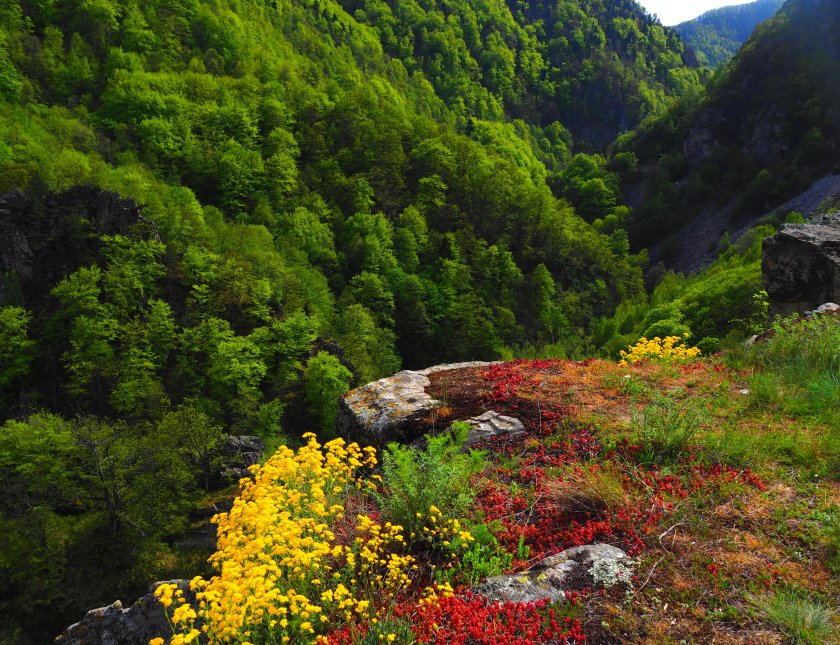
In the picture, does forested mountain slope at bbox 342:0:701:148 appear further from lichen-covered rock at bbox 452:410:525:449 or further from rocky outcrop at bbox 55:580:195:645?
rocky outcrop at bbox 55:580:195:645

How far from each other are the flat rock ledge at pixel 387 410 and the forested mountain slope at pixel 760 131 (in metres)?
80.4

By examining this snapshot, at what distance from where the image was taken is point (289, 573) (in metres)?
3.75

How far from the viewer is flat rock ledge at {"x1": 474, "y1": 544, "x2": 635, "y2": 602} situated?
3.73 metres

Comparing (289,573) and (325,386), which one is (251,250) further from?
(289,573)

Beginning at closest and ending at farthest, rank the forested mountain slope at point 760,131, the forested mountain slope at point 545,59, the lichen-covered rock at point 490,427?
1. the lichen-covered rock at point 490,427
2. the forested mountain slope at point 760,131
3. the forested mountain slope at point 545,59

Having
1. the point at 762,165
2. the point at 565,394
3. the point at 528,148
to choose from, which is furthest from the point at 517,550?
the point at 528,148

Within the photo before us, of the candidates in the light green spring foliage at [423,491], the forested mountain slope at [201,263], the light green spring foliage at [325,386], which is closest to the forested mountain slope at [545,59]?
the forested mountain slope at [201,263]

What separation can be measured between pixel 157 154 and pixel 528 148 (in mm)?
93229

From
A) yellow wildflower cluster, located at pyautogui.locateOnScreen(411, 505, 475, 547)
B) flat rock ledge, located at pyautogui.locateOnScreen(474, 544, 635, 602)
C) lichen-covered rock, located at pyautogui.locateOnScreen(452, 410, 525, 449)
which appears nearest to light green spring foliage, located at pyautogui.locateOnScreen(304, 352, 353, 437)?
lichen-covered rock, located at pyautogui.locateOnScreen(452, 410, 525, 449)

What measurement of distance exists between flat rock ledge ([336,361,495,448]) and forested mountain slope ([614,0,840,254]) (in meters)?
80.4

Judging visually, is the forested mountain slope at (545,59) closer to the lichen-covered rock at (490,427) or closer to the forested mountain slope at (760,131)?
the forested mountain slope at (760,131)

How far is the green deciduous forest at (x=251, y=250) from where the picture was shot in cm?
2712

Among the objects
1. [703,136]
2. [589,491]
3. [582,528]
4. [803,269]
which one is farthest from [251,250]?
[703,136]

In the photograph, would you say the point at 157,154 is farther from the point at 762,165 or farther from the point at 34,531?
the point at 762,165
